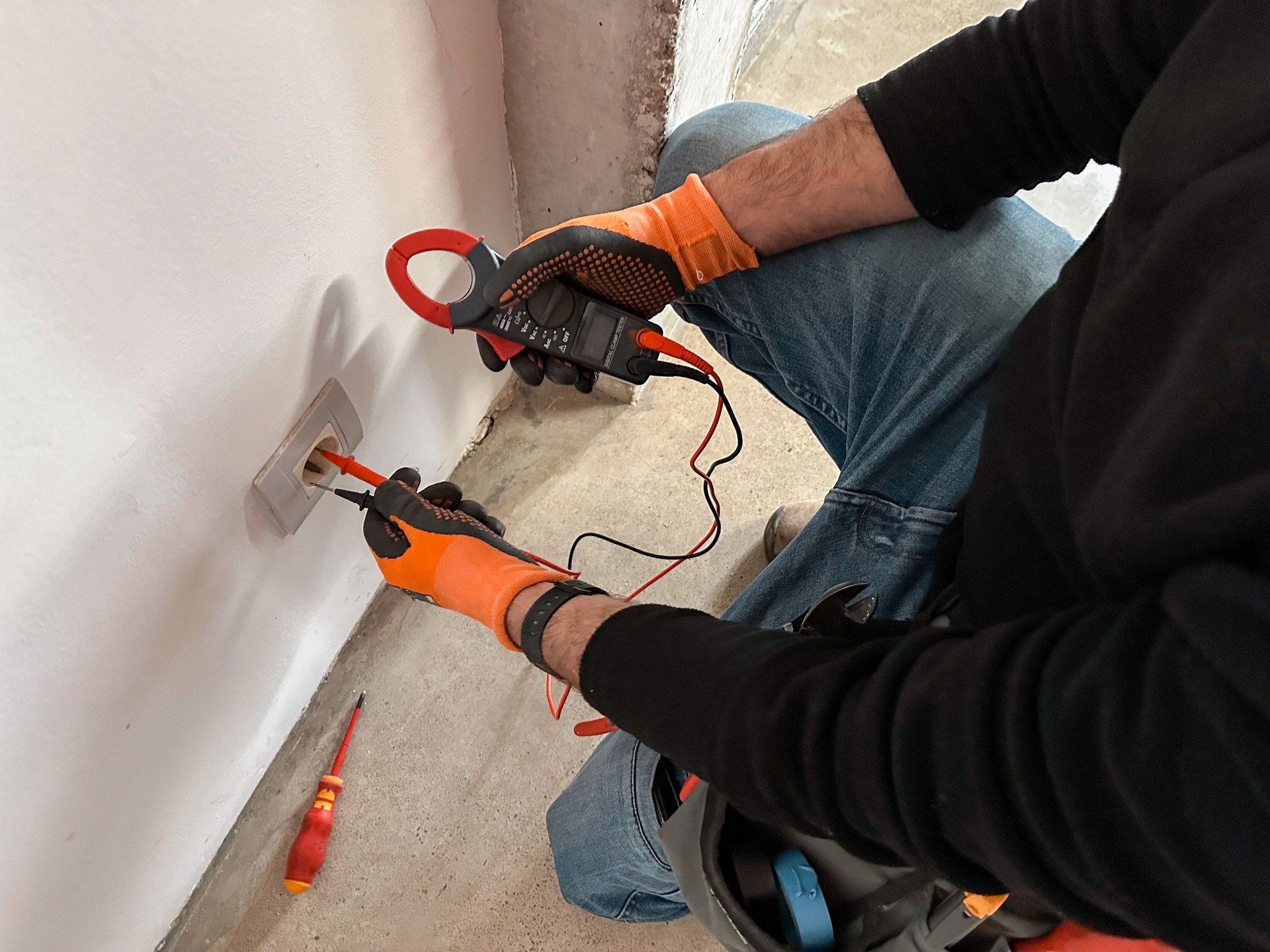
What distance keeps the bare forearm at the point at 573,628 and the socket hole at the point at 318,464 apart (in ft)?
0.87

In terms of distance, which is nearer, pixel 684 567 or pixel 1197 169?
pixel 1197 169

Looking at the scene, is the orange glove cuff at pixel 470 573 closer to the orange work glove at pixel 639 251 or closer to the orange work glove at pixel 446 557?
the orange work glove at pixel 446 557

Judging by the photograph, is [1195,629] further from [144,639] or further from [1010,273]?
[144,639]

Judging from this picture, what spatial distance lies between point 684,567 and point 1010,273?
0.63m

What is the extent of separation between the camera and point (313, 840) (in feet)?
2.91

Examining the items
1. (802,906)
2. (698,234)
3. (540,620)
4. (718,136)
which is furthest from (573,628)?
(718,136)

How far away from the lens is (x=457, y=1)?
0.67 m

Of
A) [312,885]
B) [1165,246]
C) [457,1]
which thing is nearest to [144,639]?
[312,885]

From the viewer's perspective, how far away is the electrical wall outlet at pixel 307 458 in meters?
0.68

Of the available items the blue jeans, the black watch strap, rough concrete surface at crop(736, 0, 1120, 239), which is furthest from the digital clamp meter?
rough concrete surface at crop(736, 0, 1120, 239)

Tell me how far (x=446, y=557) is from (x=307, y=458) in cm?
17

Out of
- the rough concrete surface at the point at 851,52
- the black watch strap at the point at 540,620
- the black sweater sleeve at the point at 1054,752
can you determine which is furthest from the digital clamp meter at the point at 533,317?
the rough concrete surface at the point at 851,52

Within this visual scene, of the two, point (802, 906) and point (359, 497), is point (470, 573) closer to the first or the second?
point (359, 497)

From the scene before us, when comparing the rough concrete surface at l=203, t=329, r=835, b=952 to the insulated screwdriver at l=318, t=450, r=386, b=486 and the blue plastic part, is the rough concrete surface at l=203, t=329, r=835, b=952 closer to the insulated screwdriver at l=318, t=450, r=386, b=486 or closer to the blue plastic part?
the insulated screwdriver at l=318, t=450, r=386, b=486
